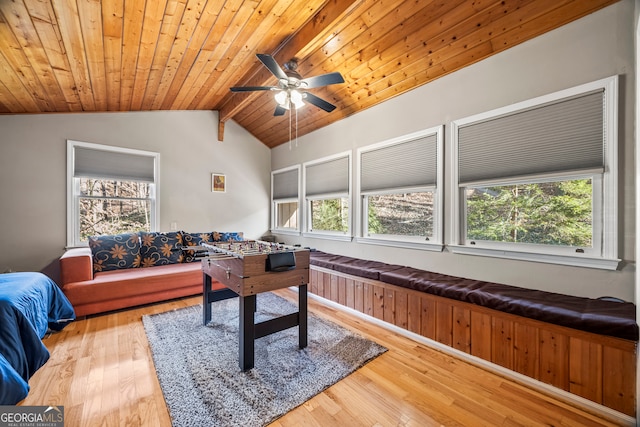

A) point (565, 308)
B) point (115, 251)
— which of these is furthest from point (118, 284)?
point (565, 308)

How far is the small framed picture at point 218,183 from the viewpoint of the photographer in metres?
4.76

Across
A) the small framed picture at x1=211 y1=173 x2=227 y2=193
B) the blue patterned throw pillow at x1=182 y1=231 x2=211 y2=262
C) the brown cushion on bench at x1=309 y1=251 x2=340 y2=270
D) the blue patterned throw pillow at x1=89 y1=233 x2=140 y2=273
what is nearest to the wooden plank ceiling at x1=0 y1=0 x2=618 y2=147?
the small framed picture at x1=211 y1=173 x2=227 y2=193

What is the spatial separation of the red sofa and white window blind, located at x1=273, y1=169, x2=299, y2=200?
217 centimetres

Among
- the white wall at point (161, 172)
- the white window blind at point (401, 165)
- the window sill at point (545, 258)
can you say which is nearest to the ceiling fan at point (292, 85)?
the white window blind at point (401, 165)

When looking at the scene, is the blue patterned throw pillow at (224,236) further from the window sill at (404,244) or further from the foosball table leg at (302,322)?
the foosball table leg at (302,322)

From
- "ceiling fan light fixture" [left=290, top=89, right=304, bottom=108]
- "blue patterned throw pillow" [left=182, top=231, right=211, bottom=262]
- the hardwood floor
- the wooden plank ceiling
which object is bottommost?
the hardwood floor

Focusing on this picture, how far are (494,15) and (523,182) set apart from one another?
55.0 inches

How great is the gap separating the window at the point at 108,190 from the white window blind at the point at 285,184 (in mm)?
2132

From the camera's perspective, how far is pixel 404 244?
3.15 m

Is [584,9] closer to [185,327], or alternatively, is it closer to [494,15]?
[494,15]

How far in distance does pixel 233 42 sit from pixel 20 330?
281 centimetres

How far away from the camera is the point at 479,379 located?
6.36ft

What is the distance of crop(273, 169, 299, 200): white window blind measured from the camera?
4973 millimetres

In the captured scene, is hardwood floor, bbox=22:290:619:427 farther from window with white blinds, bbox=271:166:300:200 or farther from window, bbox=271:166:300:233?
window with white blinds, bbox=271:166:300:200
